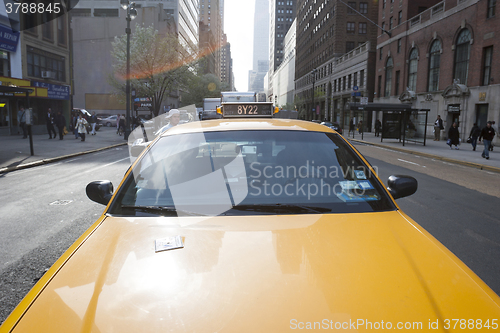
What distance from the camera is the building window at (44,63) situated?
30.2m

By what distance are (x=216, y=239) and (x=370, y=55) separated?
181 feet

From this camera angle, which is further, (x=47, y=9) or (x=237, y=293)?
(x=47, y=9)

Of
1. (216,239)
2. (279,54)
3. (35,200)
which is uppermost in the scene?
(279,54)

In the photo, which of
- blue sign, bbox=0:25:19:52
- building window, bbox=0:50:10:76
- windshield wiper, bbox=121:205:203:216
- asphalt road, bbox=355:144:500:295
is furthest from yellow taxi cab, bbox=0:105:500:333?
building window, bbox=0:50:10:76

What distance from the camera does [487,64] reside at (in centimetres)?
2825

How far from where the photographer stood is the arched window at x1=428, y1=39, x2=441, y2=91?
116 feet

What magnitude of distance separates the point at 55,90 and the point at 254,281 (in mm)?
35920

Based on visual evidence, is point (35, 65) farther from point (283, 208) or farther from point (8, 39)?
point (283, 208)

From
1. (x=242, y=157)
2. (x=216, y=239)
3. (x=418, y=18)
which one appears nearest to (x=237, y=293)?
(x=216, y=239)

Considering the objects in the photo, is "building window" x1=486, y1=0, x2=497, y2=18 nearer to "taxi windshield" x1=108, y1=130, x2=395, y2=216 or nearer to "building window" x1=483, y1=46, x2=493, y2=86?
"building window" x1=483, y1=46, x2=493, y2=86

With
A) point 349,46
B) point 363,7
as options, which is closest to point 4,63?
point 349,46

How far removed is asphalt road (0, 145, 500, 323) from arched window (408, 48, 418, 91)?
31.1 m

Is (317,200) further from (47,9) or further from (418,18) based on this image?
(418,18)

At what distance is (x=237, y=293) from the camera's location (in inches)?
61.0
